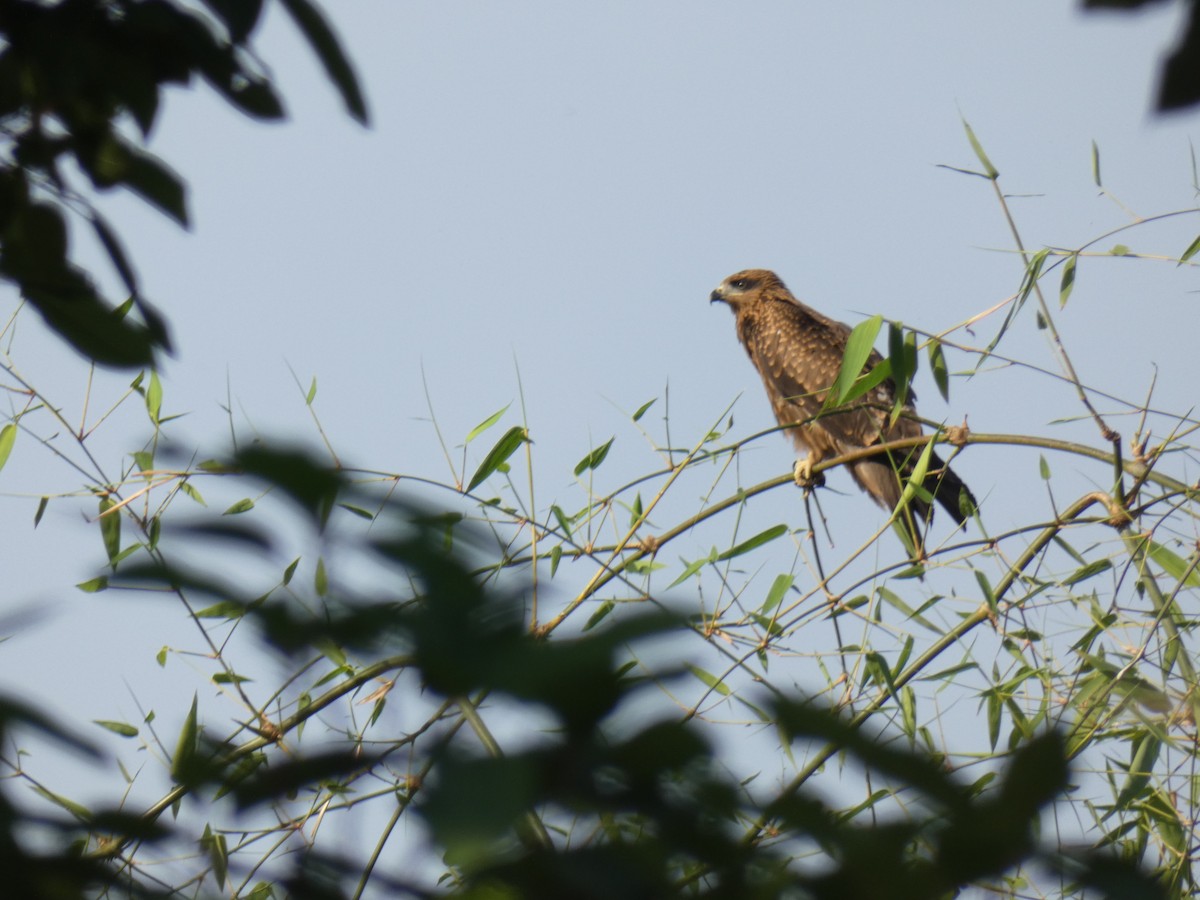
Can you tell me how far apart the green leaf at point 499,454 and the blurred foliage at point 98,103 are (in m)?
2.04

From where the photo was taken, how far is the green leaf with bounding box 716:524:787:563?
10.5 feet

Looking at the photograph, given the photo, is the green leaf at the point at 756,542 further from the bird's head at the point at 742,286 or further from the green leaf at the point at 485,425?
the bird's head at the point at 742,286

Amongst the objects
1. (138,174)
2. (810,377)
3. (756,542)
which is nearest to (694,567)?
(756,542)

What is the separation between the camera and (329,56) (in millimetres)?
840

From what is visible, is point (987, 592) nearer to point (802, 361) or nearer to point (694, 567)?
point (694, 567)

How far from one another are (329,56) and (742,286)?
8.83 metres

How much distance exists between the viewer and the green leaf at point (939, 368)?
3.31 m

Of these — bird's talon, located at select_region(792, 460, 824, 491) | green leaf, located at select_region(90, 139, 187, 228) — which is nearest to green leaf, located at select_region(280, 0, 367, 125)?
green leaf, located at select_region(90, 139, 187, 228)

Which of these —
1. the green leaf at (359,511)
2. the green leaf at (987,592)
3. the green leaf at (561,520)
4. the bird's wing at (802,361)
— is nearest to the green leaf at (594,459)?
the green leaf at (561,520)

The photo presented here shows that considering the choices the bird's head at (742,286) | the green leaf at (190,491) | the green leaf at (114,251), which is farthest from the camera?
the bird's head at (742,286)

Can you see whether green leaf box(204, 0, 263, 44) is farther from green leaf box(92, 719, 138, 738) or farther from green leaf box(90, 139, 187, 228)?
green leaf box(92, 719, 138, 738)

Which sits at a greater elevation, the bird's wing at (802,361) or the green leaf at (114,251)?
the bird's wing at (802,361)

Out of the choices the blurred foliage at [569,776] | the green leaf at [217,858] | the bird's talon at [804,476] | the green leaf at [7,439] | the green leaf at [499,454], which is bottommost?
the blurred foliage at [569,776]

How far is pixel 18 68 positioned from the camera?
888 millimetres
